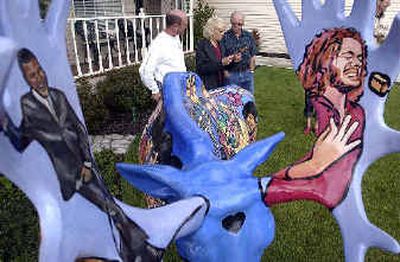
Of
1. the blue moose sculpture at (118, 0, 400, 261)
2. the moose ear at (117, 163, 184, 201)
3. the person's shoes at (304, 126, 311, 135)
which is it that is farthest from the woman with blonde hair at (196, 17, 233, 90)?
the moose ear at (117, 163, 184, 201)

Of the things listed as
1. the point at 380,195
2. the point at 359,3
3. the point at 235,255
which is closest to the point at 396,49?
the point at 359,3

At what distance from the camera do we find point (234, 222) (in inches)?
83.9

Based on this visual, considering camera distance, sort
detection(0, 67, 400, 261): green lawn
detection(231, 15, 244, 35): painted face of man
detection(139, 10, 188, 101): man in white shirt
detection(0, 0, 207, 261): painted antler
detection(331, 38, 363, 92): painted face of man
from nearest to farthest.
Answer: detection(0, 0, 207, 261): painted antler < detection(331, 38, 363, 92): painted face of man < detection(0, 67, 400, 261): green lawn < detection(139, 10, 188, 101): man in white shirt < detection(231, 15, 244, 35): painted face of man

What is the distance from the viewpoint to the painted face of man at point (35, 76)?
1437 mm

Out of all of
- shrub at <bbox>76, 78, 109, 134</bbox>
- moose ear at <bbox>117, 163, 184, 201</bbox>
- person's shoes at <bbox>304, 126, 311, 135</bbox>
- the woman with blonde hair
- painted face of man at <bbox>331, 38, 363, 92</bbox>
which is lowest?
person's shoes at <bbox>304, 126, 311, 135</bbox>

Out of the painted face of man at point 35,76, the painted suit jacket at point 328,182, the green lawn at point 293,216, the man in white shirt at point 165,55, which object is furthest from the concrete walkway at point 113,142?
the painted face of man at point 35,76

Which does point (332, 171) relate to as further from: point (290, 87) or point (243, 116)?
point (290, 87)

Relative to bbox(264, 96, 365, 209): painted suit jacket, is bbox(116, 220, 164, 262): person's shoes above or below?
above

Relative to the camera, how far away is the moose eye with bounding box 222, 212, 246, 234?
2111 mm

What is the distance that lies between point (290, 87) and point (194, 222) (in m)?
9.75

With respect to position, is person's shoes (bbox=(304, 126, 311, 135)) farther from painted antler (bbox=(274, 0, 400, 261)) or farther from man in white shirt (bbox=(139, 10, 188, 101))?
painted antler (bbox=(274, 0, 400, 261))

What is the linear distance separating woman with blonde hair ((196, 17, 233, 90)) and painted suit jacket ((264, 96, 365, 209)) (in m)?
3.80

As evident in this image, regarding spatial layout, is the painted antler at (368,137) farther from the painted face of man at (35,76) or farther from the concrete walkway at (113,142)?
the concrete walkway at (113,142)

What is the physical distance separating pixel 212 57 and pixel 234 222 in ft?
14.2
